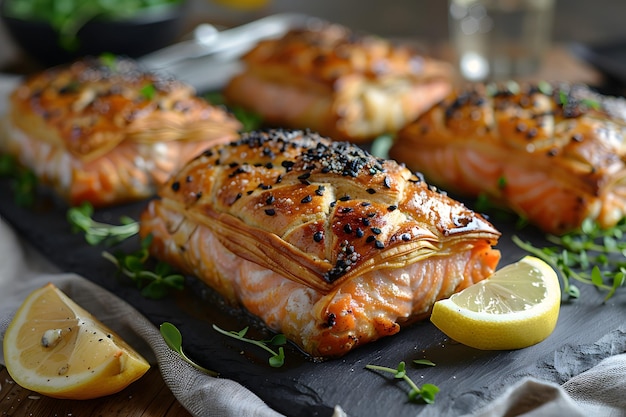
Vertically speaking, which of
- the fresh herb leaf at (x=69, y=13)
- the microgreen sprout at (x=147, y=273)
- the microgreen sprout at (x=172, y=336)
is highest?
the fresh herb leaf at (x=69, y=13)

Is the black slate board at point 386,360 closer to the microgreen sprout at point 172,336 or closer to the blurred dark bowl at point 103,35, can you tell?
the microgreen sprout at point 172,336

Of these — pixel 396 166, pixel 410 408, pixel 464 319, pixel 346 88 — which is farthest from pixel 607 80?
pixel 410 408

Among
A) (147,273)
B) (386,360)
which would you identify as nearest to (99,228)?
(147,273)

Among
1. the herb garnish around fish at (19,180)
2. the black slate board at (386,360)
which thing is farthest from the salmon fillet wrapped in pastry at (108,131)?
the black slate board at (386,360)

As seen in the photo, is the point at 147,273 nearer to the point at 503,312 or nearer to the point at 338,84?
the point at 503,312

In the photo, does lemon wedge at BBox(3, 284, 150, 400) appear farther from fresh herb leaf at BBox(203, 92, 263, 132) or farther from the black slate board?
fresh herb leaf at BBox(203, 92, 263, 132)

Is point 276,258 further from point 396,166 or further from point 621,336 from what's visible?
point 621,336

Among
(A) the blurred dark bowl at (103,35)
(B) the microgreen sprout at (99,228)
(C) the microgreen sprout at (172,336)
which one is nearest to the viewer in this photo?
(C) the microgreen sprout at (172,336)
